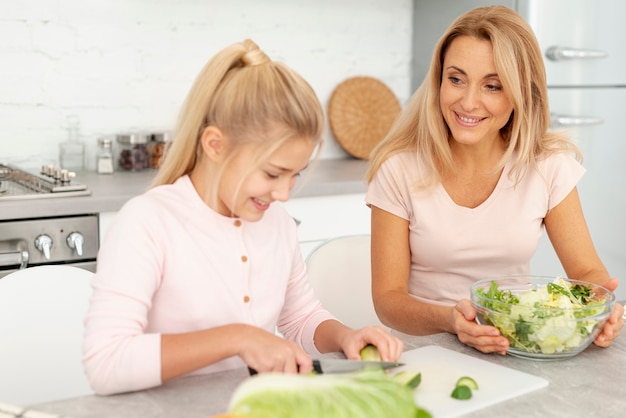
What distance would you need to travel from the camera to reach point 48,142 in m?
2.94

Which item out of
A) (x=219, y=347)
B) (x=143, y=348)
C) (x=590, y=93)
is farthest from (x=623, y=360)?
(x=590, y=93)

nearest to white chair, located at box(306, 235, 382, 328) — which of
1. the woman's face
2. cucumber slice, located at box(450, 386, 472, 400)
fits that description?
the woman's face

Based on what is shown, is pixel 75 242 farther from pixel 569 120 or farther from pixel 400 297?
pixel 569 120

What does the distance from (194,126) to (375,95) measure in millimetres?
2191

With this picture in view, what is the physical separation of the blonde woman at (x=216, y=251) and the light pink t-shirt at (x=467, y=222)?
1.59ft

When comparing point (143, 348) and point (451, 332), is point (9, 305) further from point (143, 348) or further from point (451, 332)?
point (451, 332)

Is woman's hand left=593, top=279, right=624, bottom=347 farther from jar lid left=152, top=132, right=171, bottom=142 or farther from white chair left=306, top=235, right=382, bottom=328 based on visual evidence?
jar lid left=152, top=132, right=171, bottom=142

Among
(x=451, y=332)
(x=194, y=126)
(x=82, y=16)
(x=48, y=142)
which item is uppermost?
(x=82, y=16)

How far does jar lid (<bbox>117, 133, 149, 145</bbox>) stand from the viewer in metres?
2.95

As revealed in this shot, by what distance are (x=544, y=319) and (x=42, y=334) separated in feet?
2.94

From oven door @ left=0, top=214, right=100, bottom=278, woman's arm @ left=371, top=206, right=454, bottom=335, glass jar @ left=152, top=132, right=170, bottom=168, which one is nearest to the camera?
woman's arm @ left=371, top=206, right=454, bottom=335

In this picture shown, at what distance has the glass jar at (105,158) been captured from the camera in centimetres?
292

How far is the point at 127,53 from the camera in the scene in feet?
9.88

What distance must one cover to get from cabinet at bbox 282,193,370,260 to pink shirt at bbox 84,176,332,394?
1.16 metres
